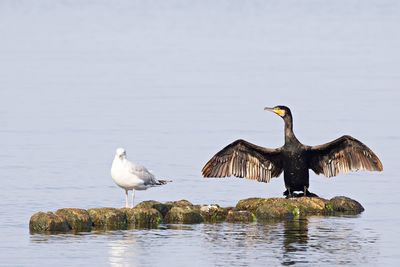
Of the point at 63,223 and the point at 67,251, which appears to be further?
the point at 63,223

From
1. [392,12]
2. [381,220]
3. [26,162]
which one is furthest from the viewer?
[392,12]

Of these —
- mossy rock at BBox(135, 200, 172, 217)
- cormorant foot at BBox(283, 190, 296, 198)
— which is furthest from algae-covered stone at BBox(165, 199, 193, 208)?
cormorant foot at BBox(283, 190, 296, 198)

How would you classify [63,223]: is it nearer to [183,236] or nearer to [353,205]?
[183,236]

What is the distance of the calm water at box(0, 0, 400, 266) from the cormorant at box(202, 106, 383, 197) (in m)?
0.67

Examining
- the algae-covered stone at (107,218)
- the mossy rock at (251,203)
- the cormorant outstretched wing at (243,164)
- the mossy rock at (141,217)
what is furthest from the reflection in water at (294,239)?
the algae-covered stone at (107,218)

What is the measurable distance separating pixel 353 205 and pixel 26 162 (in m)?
7.89

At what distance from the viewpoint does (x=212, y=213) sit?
23797 mm

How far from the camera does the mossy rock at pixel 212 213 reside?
23781 mm

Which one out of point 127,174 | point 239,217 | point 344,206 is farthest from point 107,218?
point 344,206

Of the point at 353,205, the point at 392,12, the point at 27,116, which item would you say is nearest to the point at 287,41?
the point at 392,12

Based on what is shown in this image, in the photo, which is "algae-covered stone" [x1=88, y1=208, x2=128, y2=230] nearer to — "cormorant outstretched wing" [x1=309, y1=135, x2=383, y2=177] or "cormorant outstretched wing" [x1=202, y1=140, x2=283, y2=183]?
"cormorant outstretched wing" [x1=202, y1=140, x2=283, y2=183]

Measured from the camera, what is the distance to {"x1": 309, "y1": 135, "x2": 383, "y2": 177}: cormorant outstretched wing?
2564 centimetres

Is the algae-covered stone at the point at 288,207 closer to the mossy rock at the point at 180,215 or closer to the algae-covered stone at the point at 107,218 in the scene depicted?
the mossy rock at the point at 180,215

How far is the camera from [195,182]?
91.3 ft
